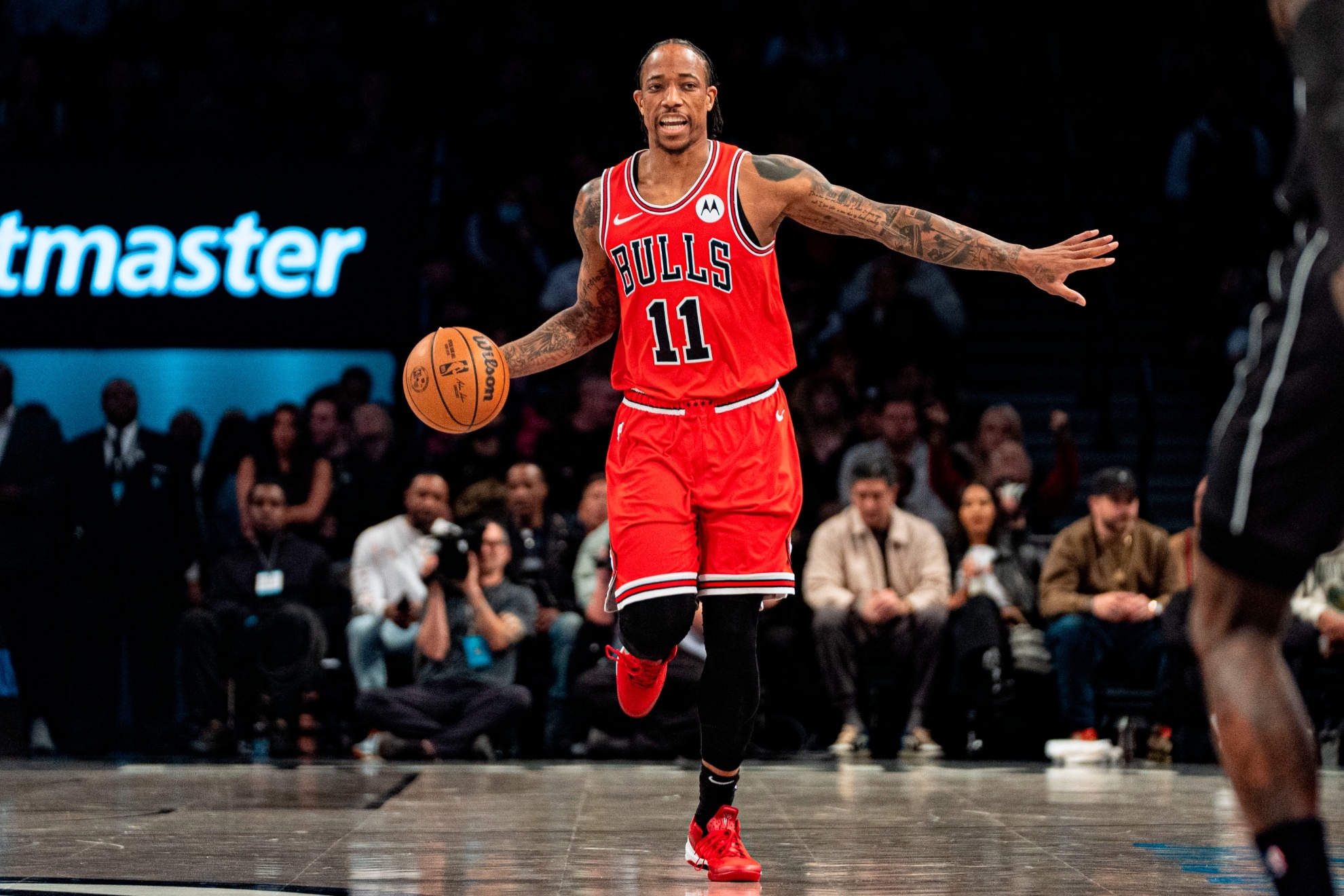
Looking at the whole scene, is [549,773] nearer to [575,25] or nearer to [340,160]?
[340,160]

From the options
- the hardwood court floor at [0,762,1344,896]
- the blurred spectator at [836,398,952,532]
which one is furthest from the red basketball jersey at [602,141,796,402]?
the blurred spectator at [836,398,952,532]

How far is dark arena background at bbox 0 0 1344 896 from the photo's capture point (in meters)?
6.09

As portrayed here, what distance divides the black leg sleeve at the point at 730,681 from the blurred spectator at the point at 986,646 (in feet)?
15.4

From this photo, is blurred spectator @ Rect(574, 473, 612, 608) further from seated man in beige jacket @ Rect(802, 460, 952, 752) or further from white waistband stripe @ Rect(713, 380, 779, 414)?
white waistband stripe @ Rect(713, 380, 779, 414)

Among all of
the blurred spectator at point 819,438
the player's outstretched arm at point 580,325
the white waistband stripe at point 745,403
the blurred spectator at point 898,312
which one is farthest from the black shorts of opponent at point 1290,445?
the blurred spectator at point 898,312

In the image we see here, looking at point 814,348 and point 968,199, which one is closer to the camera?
point 814,348

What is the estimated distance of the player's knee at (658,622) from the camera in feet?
13.9

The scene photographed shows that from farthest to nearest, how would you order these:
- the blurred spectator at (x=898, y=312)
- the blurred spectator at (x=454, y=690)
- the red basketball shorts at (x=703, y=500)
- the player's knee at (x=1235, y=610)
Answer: the blurred spectator at (x=898, y=312) < the blurred spectator at (x=454, y=690) < the red basketball shorts at (x=703, y=500) < the player's knee at (x=1235, y=610)

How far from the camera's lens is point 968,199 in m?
12.7

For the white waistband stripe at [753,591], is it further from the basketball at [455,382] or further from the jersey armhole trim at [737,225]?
the jersey armhole trim at [737,225]

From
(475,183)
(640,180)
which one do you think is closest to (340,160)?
(475,183)

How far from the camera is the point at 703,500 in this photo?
4363 mm

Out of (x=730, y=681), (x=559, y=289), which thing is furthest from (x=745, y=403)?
(x=559, y=289)

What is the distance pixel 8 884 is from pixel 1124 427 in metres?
9.51
